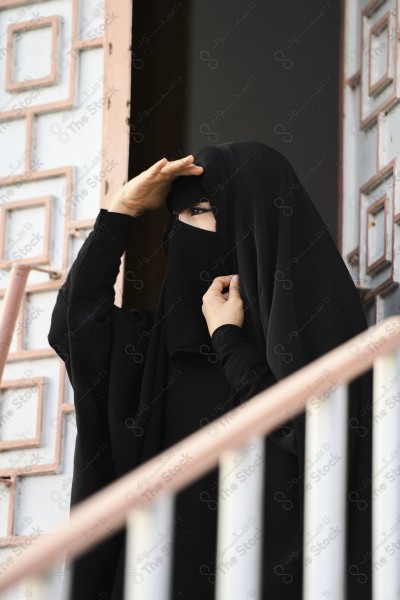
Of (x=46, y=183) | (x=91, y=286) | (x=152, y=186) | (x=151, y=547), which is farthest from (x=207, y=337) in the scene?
(x=151, y=547)

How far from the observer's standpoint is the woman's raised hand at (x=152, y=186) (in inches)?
160

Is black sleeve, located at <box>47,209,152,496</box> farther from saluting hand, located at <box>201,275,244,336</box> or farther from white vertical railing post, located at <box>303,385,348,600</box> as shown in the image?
white vertical railing post, located at <box>303,385,348,600</box>

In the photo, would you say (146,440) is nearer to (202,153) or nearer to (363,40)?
(202,153)

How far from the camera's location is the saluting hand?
3949 millimetres

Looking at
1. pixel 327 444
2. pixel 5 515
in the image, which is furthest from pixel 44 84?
pixel 327 444

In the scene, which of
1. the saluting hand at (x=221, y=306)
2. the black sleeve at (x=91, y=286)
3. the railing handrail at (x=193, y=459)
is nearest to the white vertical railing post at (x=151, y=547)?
the railing handrail at (x=193, y=459)

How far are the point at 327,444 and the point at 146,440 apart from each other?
1356mm

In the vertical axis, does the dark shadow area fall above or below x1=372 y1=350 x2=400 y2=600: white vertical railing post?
above

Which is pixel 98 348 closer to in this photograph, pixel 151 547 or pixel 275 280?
pixel 275 280

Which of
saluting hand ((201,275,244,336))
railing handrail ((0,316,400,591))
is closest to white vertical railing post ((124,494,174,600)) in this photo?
railing handrail ((0,316,400,591))

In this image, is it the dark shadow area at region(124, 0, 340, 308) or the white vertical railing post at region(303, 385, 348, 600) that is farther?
the dark shadow area at region(124, 0, 340, 308)

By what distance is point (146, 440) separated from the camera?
13.1 ft

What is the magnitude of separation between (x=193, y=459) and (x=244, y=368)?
4.38 feet

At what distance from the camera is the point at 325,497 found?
271 cm
